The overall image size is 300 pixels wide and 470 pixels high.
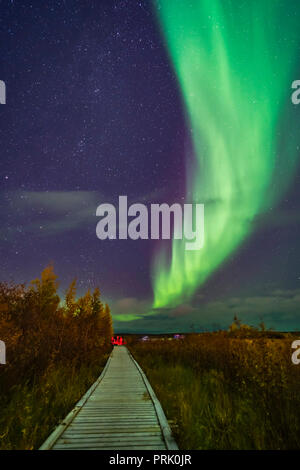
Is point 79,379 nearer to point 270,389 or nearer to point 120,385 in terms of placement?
point 120,385

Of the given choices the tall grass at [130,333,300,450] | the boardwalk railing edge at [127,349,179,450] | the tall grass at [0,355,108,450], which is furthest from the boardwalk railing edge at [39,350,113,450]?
the tall grass at [130,333,300,450]

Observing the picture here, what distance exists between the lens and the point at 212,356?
41.9 ft

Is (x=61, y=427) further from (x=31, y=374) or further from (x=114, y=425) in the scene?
(x=31, y=374)

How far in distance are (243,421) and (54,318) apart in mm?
9743

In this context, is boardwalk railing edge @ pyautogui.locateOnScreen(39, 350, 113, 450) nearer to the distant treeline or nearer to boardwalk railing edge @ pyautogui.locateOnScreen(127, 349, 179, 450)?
the distant treeline

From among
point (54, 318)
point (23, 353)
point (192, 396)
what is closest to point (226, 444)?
point (192, 396)

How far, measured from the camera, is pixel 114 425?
653 centimetres

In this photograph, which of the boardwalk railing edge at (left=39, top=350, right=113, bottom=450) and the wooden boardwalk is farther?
the wooden boardwalk

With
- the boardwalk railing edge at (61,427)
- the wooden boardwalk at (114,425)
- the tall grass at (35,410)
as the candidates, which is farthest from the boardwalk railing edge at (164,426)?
the tall grass at (35,410)

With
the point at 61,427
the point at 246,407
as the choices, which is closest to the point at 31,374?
the point at 61,427

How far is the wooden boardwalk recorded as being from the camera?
17.7 ft

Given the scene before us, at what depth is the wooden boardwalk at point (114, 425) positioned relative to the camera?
5.39 metres

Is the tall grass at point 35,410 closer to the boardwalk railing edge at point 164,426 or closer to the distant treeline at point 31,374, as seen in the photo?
the distant treeline at point 31,374
